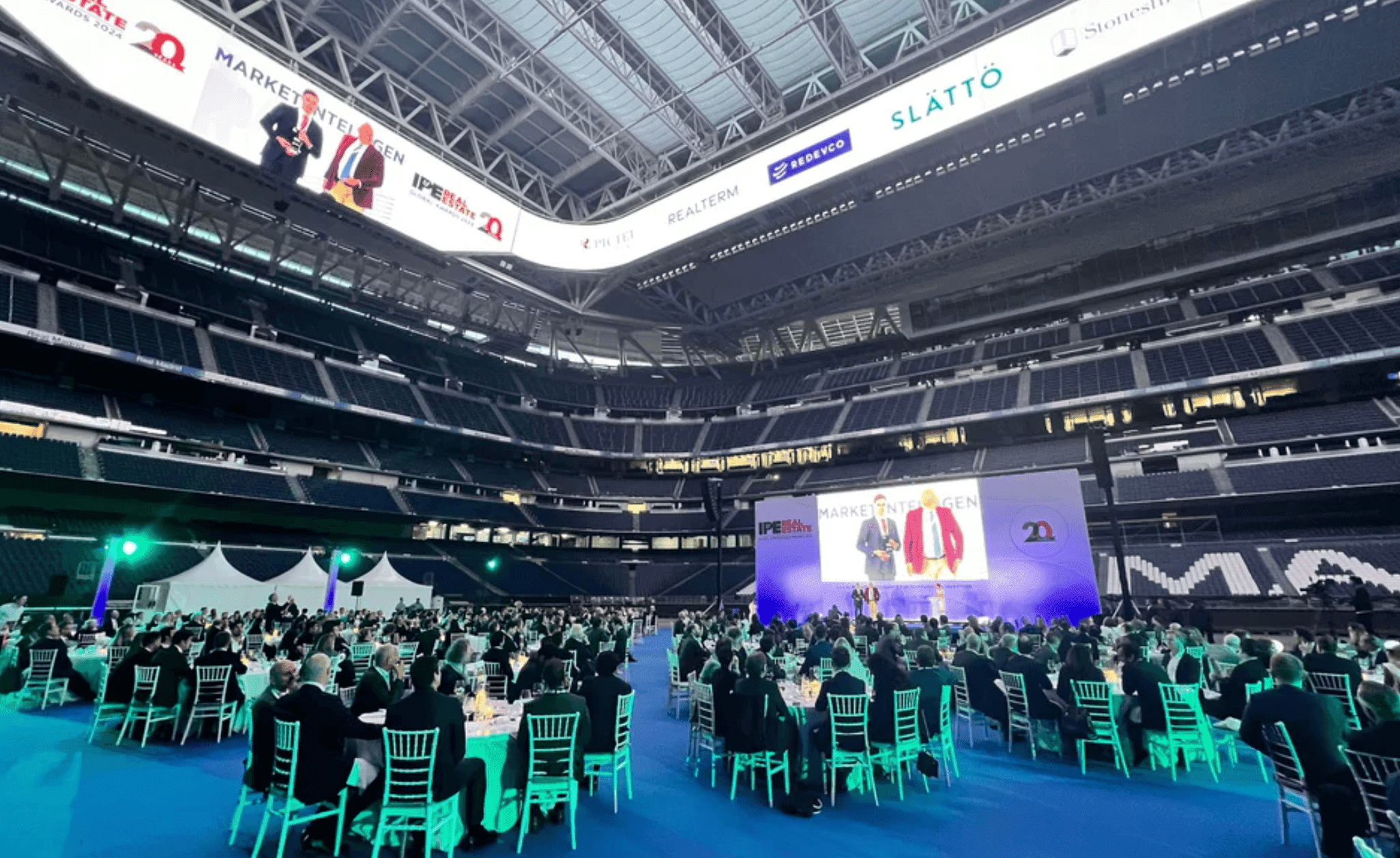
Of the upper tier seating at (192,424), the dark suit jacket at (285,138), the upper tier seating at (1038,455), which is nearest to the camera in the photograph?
the dark suit jacket at (285,138)

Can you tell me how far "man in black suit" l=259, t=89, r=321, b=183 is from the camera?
56.5ft

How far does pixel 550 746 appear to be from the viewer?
526 centimetres

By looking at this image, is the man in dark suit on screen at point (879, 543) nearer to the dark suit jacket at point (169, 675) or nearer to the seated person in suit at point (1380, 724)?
the seated person in suit at point (1380, 724)

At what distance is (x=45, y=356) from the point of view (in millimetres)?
24344

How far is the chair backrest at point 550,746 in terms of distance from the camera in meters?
5.22

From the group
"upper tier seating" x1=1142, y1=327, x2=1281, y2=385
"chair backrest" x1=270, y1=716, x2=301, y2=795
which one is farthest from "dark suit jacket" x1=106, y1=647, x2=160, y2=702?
"upper tier seating" x1=1142, y1=327, x2=1281, y2=385

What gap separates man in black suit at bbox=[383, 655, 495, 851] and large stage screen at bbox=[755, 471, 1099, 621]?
20047mm

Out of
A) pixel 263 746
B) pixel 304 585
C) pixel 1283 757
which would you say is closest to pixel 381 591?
pixel 304 585

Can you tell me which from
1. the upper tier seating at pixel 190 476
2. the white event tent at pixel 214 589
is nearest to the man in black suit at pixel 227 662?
the white event tent at pixel 214 589

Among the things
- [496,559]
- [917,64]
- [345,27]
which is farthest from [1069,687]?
[496,559]

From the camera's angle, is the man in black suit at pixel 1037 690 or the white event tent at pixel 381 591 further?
the white event tent at pixel 381 591

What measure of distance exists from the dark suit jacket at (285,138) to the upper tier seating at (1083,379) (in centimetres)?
3437

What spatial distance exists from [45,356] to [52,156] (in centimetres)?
815

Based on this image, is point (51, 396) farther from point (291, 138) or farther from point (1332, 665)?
point (1332, 665)
